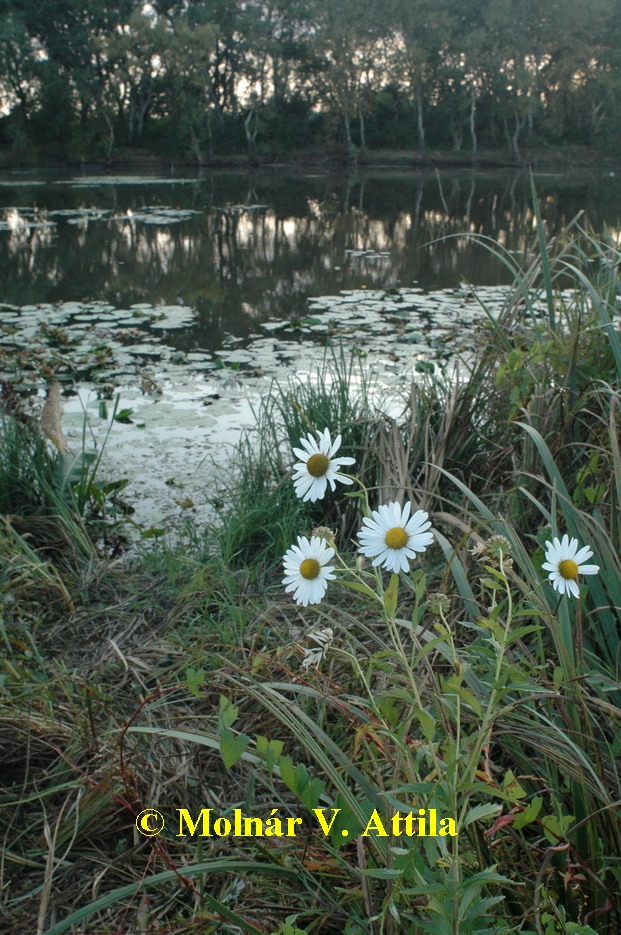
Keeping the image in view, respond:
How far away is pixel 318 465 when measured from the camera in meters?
0.87

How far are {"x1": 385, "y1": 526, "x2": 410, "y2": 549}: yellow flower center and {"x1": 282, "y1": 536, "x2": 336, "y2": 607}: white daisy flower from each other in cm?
6

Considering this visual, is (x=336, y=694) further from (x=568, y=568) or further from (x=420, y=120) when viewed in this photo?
(x=420, y=120)

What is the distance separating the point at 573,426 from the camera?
203cm

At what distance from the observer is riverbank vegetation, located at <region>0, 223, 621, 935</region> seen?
0.85 metres

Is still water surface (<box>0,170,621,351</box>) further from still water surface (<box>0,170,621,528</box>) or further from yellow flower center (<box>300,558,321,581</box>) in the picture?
yellow flower center (<box>300,558,321,581</box>)

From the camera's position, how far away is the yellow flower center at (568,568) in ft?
2.67

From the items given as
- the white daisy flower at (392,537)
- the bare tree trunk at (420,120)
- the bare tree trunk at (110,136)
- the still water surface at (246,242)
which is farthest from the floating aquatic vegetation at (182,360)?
the bare tree trunk at (420,120)

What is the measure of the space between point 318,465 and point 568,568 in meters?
0.29

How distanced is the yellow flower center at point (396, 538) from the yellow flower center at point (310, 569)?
90 mm

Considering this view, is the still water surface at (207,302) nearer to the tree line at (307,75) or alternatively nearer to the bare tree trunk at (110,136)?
the bare tree trunk at (110,136)

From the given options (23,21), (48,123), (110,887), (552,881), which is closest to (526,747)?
(552,881)

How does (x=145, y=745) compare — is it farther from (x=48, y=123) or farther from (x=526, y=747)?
(x=48, y=123)

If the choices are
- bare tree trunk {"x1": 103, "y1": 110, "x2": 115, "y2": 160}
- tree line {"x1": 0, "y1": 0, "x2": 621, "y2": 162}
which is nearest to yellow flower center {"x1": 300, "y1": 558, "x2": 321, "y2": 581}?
tree line {"x1": 0, "y1": 0, "x2": 621, "y2": 162}

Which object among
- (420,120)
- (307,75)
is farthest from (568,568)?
(307,75)
